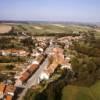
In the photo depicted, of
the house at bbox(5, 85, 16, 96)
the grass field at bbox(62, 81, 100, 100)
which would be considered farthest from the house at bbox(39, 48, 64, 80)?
the house at bbox(5, 85, 16, 96)

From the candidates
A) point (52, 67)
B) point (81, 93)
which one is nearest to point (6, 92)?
point (81, 93)

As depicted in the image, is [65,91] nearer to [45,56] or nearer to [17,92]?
[17,92]

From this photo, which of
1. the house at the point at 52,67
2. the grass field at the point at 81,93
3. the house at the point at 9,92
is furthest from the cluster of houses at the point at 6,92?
the house at the point at 52,67

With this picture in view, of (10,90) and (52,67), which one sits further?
(52,67)

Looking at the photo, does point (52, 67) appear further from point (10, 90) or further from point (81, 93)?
point (10, 90)

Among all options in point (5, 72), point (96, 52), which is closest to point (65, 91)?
point (5, 72)

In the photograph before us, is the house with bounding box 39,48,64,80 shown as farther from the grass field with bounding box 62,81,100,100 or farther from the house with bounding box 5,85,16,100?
the house with bounding box 5,85,16,100

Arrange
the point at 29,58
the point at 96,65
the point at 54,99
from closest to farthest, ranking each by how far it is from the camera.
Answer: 1. the point at 54,99
2. the point at 96,65
3. the point at 29,58
